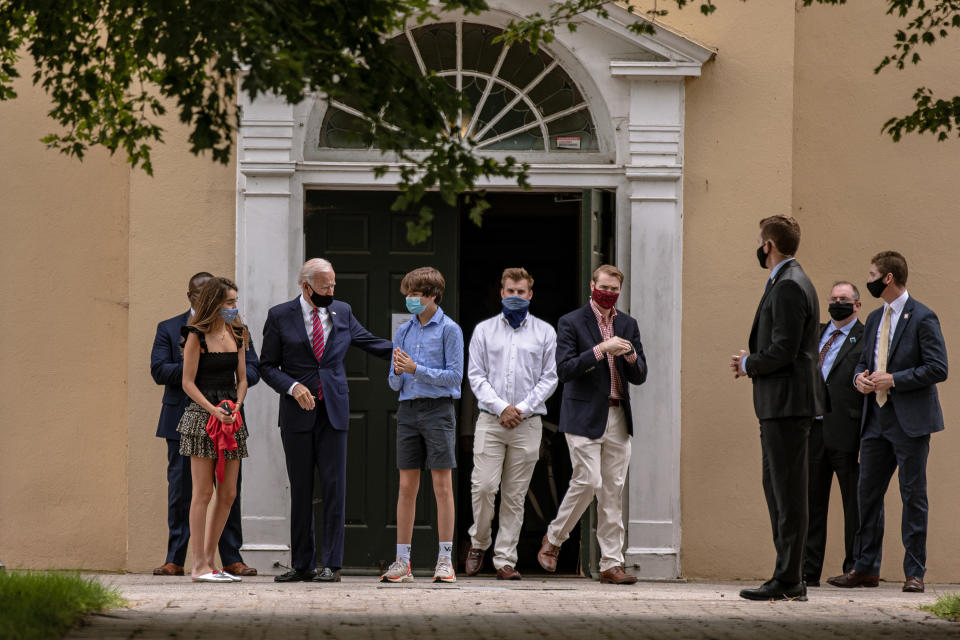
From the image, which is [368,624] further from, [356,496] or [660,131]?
[660,131]

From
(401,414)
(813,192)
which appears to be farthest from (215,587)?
(813,192)

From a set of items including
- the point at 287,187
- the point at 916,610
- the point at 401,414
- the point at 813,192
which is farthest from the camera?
the point at 813,192

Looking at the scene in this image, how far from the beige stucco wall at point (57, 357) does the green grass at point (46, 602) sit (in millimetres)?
3130

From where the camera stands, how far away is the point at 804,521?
7.77 meters

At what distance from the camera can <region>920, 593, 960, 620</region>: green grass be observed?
286 inches

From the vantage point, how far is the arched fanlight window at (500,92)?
35.3ft

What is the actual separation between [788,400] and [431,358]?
104 inches

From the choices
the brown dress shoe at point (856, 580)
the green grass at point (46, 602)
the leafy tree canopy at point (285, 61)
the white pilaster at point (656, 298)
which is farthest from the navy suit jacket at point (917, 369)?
the green grass at point (46, 602)

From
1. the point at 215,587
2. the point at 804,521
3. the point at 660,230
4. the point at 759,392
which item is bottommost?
the point at 215,587

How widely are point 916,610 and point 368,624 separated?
3.07 meters

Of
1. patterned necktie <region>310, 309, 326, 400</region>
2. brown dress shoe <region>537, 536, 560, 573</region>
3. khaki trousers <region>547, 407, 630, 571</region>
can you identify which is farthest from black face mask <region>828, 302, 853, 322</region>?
patterned necktie <region>310, 309, 326, 400</region>

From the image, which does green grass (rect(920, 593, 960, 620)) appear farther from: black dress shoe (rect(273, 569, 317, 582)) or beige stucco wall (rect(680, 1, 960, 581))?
black dress shoe (rect(273, 569, 317, 582))

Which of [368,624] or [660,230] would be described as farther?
[660,230]

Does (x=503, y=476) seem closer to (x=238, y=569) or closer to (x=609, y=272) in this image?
(x=609, y=272)
